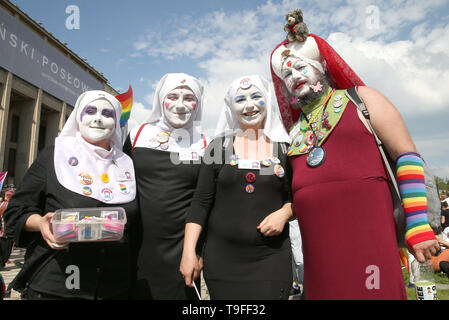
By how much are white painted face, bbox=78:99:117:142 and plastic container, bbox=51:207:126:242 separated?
2.06 feet

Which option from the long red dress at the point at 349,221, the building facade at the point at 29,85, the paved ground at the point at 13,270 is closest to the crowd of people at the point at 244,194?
the long red dress at the point at 349,221

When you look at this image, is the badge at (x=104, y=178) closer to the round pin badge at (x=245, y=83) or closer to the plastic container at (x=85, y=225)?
the plastic container at (x=85, y=225)

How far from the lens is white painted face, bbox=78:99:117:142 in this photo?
7.40ft

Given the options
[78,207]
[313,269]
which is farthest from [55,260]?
[313,269]

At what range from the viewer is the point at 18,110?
23594 mm

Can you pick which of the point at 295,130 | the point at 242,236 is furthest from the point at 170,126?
the point at 242,236

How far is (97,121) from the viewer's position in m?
2.27

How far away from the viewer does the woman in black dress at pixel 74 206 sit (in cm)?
188

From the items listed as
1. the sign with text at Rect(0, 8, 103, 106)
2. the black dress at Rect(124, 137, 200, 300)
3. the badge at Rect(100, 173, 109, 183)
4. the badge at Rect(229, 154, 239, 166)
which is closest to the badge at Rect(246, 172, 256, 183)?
the badge at Rect(229, 154, 239, 166)

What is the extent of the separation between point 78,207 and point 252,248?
1.14 meters

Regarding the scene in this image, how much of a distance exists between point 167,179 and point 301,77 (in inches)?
50.2

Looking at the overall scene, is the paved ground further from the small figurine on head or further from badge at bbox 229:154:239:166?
the small figurine on head
